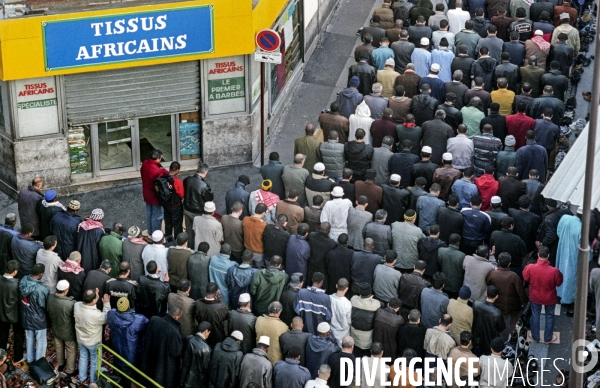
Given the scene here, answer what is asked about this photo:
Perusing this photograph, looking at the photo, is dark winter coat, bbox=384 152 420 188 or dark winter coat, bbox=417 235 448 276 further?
dark winter coat, bbox=384 152 420 188

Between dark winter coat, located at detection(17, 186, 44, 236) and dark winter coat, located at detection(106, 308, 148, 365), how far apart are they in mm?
3543

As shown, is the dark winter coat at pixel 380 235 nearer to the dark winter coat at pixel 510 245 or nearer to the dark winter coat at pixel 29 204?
the dark winter coat at pixel 510 245

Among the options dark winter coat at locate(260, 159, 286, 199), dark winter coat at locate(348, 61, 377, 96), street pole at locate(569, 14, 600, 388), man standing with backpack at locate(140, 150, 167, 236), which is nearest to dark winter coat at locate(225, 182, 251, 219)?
dark winter coat at locate(260, 159, 286, 199)

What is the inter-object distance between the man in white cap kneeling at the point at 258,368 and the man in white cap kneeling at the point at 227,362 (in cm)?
11

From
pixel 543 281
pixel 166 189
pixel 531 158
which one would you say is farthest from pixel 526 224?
pixel 166 189

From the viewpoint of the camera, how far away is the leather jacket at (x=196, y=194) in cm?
2259

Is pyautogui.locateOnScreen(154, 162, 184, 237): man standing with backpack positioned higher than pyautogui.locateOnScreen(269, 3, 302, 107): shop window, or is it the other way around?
pyautogui.locateOnScreen(269, 3, 302, 107): shop window

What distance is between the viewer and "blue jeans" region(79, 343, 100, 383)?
66.1 ft

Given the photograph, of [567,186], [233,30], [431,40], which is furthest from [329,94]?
[567,186]

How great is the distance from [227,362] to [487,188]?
6181mm

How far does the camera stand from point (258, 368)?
18672 mm

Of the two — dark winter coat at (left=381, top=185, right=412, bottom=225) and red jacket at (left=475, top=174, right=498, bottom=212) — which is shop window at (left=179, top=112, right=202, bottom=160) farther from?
red jacket at (left=475, top=174, right=498, bottom=212)

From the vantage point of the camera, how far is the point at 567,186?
66.6 feet

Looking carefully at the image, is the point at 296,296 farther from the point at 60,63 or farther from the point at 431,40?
the point at 431,40
